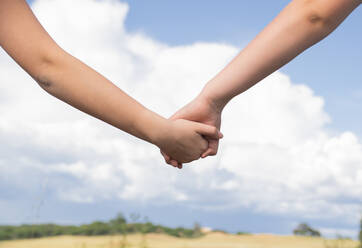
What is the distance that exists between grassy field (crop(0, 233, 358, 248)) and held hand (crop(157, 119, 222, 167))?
2.18 m

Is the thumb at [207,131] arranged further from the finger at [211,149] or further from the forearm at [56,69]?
the forearm at [56,69]

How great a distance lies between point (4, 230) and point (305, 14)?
363 centimetres

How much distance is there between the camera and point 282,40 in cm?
212

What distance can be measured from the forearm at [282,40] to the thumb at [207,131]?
174mm

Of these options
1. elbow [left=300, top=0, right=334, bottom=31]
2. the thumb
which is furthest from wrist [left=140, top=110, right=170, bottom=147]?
elbow [left=300, top=0, right=334, bottom=31]

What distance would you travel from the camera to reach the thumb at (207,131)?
2.36 m

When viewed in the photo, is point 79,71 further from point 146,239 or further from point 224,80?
point 146,239

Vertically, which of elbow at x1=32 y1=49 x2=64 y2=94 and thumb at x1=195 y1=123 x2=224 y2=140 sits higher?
elbow at x1=32 y1=49 x2=64 y2=94

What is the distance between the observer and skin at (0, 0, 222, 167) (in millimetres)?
2002

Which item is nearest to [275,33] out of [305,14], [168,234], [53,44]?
[305,14]

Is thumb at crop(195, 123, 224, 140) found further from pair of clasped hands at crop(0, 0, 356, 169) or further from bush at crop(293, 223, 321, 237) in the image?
bush at crop(293, 223, 321, 237)

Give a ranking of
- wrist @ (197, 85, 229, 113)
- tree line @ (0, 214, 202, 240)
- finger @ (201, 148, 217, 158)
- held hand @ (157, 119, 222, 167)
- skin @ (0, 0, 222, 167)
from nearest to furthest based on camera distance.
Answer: skin @ (0, 0, 222, 167) → held hand @ (157, 119, 222, 167) → wrist @ (197, 85, 229, 113) → finger @ (201, 148, 217, 158) → tree line @ (0, 214, 202, 240)

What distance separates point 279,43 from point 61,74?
0.89m

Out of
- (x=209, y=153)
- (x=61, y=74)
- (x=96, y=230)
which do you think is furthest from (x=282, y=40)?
(x=96, y=230)
